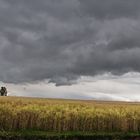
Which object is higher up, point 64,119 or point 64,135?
point 64,119

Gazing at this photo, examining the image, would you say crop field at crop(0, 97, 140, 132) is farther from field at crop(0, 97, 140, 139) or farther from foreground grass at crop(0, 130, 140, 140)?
foreground grass at crop(0, 130, 140, 140)

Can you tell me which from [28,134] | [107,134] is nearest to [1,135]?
[28,134]

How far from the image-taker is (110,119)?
38188mm

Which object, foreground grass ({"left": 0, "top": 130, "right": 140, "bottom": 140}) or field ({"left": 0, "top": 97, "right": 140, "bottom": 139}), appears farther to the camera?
field ({"left": 0, "top": 97, "right": 140, "bottom": 139})

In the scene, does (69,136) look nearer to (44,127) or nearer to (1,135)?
(44,127)

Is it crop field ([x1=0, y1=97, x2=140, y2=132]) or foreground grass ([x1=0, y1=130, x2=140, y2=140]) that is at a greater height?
crop field ([x1=0, y1=97, x2=140, y2=132])

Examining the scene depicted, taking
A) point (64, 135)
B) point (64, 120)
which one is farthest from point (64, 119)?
point (64, 135)

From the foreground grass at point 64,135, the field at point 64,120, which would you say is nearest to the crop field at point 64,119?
the field at point 64,120

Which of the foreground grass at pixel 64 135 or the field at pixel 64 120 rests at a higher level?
the field at pixel 64 120

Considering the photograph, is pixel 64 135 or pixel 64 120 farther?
pixel 64 120

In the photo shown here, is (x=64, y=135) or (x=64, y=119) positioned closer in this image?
(x=64, y=135)

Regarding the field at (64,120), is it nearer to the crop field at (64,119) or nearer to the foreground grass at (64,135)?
the crop field at (64,119)

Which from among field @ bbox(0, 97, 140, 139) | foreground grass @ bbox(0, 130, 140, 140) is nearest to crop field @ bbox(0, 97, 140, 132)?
field @ bbox(0, 97, 140, 139)

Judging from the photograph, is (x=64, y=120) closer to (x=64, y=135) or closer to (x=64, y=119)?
(x=64, y=119)
